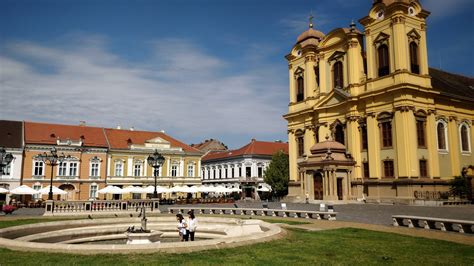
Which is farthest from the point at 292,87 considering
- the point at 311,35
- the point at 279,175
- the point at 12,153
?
the point at 12,153

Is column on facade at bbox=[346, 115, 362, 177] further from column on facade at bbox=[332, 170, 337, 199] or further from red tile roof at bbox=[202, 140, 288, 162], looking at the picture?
red tile roof at bbox=[202, 140, 288, 162]

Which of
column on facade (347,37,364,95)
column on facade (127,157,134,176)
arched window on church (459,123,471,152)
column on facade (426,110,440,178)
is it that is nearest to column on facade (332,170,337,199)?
column on facade (426,110,440,178)

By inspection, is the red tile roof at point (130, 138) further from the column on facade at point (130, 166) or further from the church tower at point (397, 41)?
the church tower at point (397, 41)

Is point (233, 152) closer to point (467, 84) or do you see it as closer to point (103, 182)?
point (103, 182)

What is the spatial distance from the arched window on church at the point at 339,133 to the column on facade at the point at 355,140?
165 centimetres

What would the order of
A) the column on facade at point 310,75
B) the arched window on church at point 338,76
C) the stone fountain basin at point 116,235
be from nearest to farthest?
the stone fountain basin at point 116,235 → the arched window on church at point 338,76 → the column on facade at point 310,75

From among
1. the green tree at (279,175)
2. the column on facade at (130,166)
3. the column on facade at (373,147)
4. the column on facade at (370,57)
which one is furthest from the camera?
the column on facade at (130,166)

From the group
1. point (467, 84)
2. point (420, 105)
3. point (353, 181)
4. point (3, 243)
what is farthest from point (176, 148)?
point (3, 243)

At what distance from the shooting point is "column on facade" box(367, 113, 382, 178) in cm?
4078

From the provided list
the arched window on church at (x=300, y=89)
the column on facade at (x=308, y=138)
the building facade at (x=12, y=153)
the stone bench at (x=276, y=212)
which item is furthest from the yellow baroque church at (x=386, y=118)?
the building facade at (x=12, y=153)

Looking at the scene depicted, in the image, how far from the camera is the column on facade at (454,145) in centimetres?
4194

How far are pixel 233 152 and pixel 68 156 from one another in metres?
31.3

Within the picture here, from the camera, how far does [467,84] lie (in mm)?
53719

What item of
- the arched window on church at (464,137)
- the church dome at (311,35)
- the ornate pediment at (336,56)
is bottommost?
the arched window on church at (464,137)
